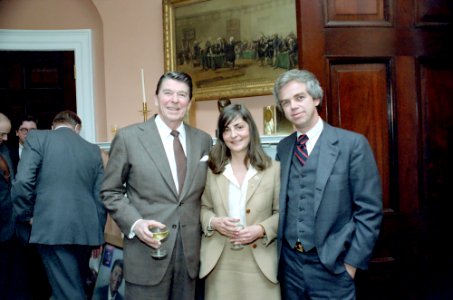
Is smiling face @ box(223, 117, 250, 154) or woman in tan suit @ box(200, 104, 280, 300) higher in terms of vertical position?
smiling face @ box(223, 117, 250, 154)

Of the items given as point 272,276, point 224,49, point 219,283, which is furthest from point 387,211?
point 224,49

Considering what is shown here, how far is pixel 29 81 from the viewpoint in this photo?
561 cm

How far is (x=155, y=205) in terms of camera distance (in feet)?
7.25

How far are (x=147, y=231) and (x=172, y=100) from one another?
639 mm

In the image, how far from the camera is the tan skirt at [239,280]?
2.19 metres

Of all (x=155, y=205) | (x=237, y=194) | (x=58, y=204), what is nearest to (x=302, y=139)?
(x=237, y=194)

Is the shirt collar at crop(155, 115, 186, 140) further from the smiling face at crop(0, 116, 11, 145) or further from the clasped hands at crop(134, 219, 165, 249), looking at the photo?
the smiling face at crop(0, 116, 11, 145)

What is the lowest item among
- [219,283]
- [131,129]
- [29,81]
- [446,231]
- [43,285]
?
[43,285]

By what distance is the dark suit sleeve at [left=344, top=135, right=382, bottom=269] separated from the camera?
1.98 m

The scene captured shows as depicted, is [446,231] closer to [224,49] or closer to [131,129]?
[131,129]

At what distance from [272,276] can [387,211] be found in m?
0.68

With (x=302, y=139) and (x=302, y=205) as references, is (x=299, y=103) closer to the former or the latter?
(x=302, y=139)

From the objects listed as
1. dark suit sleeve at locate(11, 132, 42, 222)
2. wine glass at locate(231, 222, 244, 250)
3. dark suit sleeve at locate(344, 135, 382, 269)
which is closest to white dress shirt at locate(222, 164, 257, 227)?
wine glass at locate(231, 222, 244, 250)

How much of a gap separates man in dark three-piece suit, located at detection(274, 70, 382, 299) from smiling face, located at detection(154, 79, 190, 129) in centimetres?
50
